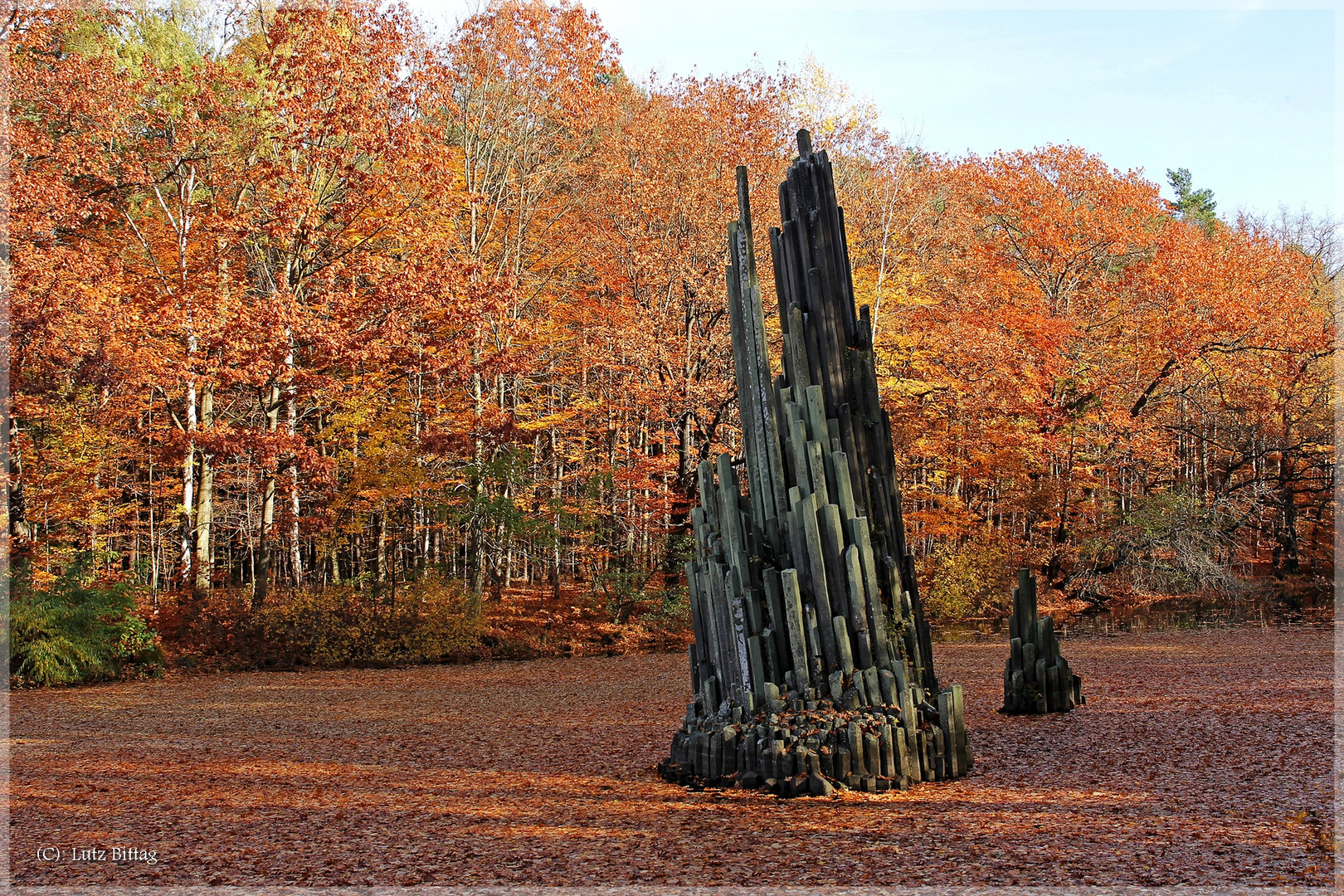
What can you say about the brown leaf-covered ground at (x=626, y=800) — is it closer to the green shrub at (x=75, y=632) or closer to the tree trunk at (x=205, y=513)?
the green shrub at (x=75, y=632)

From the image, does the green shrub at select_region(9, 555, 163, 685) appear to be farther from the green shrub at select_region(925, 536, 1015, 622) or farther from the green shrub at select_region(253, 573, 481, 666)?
the green shrub at select_region(925, 536, 1015, 622)

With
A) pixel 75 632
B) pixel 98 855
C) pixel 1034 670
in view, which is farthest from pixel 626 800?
pixel 75 632

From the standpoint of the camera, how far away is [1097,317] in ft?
88.5

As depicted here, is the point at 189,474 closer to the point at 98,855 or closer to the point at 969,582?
the point at 98,855

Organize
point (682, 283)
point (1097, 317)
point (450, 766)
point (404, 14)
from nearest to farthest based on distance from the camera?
point (450, 766)
point (404, 14)
point (682, 283)
point (1097, 317)

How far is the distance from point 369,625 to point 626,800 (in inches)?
486

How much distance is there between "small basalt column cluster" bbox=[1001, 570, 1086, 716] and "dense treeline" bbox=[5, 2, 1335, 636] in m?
11.6

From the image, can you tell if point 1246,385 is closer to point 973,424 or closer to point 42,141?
point 973,424

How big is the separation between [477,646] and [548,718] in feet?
25.7

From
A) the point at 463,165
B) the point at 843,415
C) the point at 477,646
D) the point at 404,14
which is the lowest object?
the point at 477,646

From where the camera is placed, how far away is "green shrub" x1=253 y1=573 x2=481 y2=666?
17984mm

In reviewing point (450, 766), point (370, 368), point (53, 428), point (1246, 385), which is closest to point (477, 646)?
point (370, 368)

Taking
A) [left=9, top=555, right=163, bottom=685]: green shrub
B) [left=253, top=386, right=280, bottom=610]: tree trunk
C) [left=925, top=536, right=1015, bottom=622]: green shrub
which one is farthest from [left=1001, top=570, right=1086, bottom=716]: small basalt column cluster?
[left=253, top=386, right=280, bottom=610]: tree trunk

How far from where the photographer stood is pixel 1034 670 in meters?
10.5
